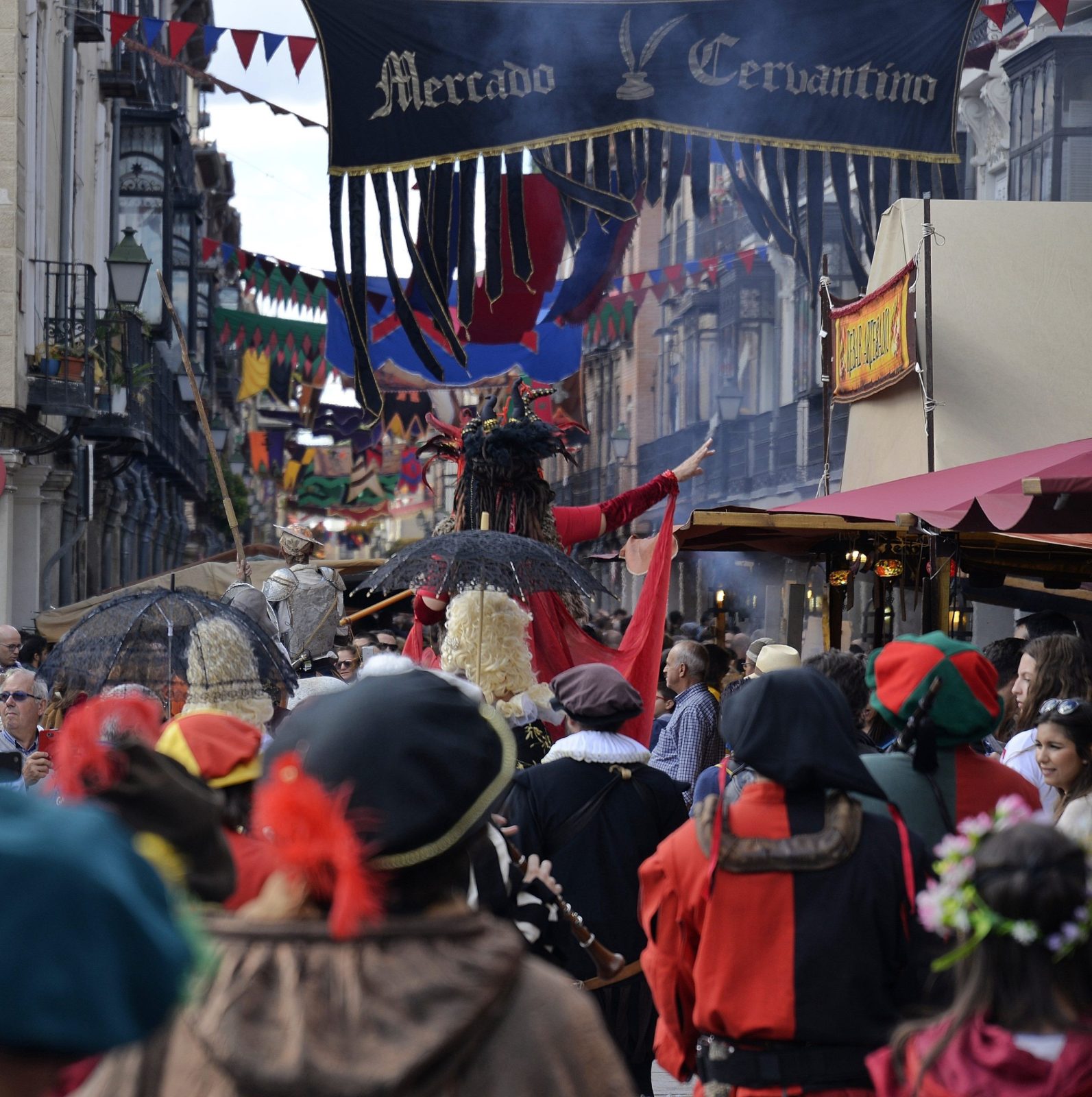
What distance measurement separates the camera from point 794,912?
11.3 ft

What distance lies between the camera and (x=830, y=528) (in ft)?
32.5

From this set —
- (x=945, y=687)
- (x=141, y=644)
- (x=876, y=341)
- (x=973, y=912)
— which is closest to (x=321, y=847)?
(x=973, y=912)

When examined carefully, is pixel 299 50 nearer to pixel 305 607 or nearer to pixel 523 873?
pixel 305 607

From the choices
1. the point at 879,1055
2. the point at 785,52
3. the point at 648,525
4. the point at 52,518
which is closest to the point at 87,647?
the point at 879,1055

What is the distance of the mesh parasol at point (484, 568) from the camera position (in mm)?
6805

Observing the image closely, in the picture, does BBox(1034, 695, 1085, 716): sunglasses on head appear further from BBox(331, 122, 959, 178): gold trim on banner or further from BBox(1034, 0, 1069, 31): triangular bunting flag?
BBox(1034, 0, 1069, 31): triangular bunting flag

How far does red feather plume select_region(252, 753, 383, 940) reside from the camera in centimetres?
185

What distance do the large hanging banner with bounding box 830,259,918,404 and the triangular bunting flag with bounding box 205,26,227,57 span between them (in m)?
5.22

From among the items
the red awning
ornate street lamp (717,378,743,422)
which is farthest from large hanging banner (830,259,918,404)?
ornate street lamp (717,378,743,422)

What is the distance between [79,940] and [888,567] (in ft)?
34.8

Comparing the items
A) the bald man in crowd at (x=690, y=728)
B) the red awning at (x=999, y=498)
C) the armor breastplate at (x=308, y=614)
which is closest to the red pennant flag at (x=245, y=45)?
the armor breastplate at (x=308, y=614)

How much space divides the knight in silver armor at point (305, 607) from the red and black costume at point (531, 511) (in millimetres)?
1044

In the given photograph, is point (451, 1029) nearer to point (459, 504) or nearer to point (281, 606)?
point (459, 504)

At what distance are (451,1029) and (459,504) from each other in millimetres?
6184
